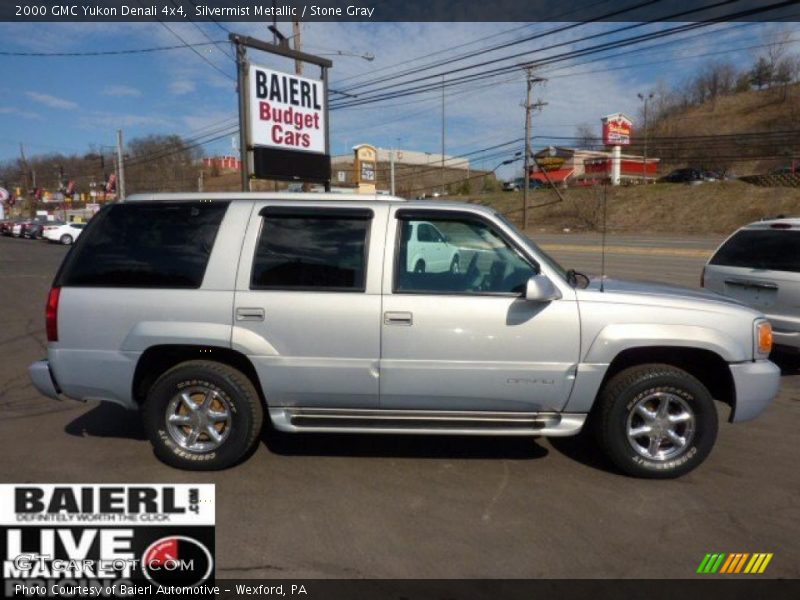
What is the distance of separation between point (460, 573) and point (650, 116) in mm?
103301

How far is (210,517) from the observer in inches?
124

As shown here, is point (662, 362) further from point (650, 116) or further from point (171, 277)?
point (650, 116)

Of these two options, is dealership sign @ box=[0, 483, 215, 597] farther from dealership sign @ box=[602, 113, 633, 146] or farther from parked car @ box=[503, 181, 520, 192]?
parked car @ box=[503, 181, 520, 192]

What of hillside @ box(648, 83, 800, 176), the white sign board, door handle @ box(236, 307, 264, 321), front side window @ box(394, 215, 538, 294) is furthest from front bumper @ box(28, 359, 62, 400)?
hillside @ box(648, 83, 800, 176)

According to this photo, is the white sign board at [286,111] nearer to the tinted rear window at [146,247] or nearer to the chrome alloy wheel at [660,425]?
the tinted rear window at [146,247]

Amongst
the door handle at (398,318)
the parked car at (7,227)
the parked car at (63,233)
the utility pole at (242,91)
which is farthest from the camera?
the parked car at (7,227)

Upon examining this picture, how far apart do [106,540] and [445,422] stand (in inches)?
80.8

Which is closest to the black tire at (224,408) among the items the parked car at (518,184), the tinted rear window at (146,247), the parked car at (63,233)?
the tinted rear window at (146,247)

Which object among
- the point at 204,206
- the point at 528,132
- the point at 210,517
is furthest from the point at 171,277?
the point at 528,132

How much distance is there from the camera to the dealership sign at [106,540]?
276cm

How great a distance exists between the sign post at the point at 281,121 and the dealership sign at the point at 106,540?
9.91 m

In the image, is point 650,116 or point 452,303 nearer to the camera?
point 452,303

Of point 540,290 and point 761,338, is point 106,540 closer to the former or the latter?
point 540,290

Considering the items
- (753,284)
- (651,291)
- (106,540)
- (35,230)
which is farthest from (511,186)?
(106,540)
